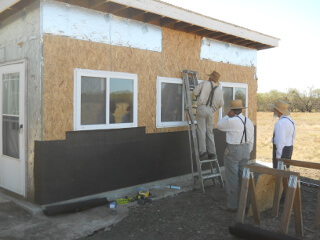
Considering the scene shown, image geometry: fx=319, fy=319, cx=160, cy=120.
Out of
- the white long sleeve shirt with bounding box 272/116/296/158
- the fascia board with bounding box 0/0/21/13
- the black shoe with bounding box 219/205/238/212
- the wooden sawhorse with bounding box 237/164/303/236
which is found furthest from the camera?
the white long sleeve shirt with bounding box 272/116/296/158

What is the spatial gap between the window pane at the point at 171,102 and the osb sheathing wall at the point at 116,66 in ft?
0.92

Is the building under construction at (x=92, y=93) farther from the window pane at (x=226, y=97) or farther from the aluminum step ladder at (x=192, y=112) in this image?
the window pane at (x=226, y=97)

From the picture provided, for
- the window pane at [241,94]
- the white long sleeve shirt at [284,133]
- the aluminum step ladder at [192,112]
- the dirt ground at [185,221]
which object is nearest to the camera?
the dirt ground at [185,221]

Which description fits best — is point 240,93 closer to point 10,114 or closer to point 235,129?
point 235,129

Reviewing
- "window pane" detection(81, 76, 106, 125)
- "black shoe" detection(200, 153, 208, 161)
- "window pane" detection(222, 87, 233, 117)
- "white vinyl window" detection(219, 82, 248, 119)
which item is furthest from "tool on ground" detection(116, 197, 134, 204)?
"window pane" detection(222, 87, 233, 117)

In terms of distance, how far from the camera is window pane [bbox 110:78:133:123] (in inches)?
251

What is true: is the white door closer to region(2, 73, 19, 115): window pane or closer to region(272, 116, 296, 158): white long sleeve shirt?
region(2, 73, 19, 115): window pane

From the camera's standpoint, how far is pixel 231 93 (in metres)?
9.26

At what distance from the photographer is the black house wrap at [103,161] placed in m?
5.49

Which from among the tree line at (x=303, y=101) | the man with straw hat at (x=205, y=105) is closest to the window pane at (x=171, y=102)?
the man with straw hat at (x=205, y=105)

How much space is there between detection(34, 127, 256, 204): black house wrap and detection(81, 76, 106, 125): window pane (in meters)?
0.26

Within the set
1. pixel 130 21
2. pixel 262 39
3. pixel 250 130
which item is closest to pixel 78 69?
pixel 130 21

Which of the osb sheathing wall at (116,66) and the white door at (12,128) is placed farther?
the white door at (12,128)

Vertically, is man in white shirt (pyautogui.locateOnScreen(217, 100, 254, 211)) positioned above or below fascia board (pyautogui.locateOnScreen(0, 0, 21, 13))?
below
